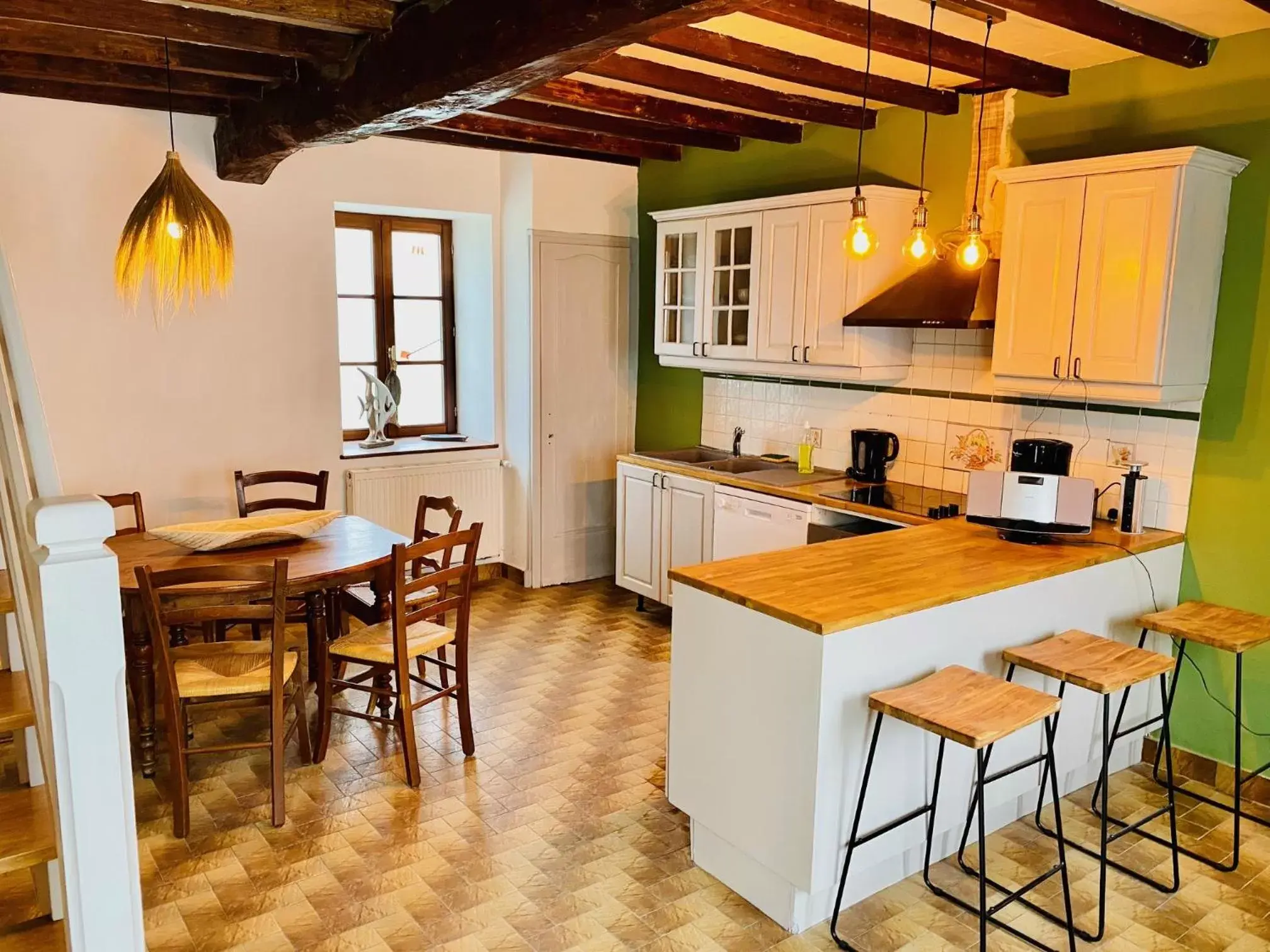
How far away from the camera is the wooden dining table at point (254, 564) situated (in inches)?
128

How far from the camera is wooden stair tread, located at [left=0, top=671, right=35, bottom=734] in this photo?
73.1 inches

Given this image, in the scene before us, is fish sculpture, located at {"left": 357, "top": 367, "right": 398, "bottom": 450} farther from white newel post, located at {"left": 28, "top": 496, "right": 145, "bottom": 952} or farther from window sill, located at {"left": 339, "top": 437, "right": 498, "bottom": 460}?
white newel post, located at {"left": 28, "top": 496, "right": 145, "bottom": 952}

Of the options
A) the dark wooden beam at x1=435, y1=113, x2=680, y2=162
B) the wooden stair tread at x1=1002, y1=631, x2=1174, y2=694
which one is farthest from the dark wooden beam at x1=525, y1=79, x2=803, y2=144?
the wooden stair tread at x1=1002, y1=631, x2=1174, y2=694

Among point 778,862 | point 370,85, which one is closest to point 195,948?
point 778,862

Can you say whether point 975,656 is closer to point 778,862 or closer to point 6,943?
point 778,862

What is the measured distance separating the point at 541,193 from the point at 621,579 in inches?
93.2

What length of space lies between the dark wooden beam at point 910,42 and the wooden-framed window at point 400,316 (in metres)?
3.25

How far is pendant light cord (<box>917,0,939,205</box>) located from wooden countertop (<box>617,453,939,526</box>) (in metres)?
1.29

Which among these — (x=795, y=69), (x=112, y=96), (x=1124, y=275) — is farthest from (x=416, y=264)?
(x=1124, y=275)

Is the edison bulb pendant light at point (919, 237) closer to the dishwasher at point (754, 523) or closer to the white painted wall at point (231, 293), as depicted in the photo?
the dishwasher at point (754, 523)

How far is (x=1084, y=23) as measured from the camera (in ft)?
9.62

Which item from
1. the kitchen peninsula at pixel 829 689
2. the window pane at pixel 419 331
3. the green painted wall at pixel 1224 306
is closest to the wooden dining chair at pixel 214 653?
the kitchen peninsula at pixel 829 689

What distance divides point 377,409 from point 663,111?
2.47 meters

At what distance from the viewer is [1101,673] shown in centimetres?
263
